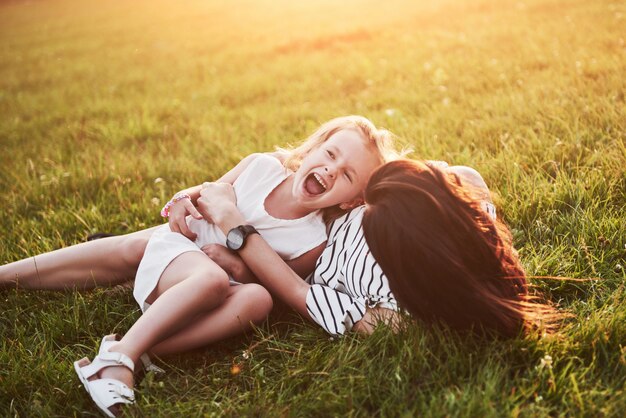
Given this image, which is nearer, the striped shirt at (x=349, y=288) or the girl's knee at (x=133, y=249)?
the striped shirt at (x=349, y=288)

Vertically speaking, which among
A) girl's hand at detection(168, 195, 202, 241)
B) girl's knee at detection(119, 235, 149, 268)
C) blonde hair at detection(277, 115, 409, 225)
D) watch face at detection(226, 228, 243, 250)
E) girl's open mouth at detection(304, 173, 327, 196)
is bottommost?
girl's knee at detection(119, 235, 149, 268)

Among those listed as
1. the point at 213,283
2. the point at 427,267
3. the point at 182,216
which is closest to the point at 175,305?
the point at 213,283

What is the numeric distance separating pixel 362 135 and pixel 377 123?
7.57ft

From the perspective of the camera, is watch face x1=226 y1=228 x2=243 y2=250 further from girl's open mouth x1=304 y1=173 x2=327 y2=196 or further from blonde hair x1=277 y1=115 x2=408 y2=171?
blonde hair x1=277 y1=115 x2=408 y2=171

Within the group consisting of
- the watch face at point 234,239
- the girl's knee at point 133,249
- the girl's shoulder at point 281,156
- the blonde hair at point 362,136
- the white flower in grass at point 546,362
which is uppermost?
the blonde hair at point 362,136

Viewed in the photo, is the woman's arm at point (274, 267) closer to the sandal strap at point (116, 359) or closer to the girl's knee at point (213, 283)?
the girl's knee at point (213, 283)

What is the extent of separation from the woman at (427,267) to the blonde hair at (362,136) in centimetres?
45

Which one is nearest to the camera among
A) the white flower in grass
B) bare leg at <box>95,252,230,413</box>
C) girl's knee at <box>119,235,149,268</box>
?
the white flower in grass

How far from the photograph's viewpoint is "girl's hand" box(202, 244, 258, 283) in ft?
8.71

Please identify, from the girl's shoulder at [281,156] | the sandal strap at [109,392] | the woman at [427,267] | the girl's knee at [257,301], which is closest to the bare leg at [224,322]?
the girl's knee at [257,301]

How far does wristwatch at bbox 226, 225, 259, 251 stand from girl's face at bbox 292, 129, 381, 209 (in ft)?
0.95

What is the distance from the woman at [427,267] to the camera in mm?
2041

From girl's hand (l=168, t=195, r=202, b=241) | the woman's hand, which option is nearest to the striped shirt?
the woman's hand

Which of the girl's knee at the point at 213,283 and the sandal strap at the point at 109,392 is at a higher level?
the girl's knee at the point at 213,283
